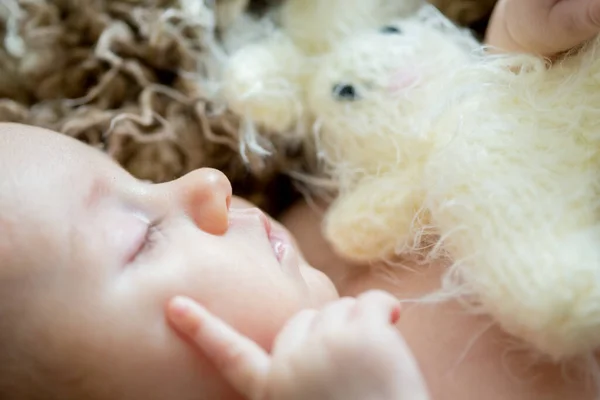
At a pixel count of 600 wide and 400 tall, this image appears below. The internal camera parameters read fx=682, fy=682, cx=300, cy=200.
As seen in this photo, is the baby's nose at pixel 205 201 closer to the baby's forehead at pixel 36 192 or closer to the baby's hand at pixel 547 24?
the baby's forehead at pixel 36 192

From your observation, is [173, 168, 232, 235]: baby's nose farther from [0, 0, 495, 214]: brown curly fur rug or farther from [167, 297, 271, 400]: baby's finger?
[0, 0, 495, 214]: brown curly fur rug

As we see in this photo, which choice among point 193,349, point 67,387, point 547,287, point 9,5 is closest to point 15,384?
point 67,387

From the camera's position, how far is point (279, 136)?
3.13 ft

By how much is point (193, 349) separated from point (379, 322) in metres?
0.16

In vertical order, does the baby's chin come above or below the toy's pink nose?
below

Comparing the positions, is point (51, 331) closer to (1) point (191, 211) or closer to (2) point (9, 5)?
(1) point (191, 211)

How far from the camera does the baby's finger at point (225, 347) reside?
0.55 metres

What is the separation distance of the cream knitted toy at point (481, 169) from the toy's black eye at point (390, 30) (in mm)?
23

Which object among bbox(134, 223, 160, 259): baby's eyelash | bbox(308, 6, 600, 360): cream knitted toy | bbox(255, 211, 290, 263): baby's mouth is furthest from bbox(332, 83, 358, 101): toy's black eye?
bbox(134, 223, 160, 259): baby's eyelash

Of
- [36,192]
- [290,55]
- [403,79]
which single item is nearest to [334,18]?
[290,55]

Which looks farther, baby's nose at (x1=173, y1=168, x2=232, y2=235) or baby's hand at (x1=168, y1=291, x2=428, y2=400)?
baby's nose at (x1=173, y1=168, x2=232, y2=235)

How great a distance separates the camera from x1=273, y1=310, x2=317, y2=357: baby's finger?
56cm

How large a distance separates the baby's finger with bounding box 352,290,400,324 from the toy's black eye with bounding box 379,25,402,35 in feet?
1.47

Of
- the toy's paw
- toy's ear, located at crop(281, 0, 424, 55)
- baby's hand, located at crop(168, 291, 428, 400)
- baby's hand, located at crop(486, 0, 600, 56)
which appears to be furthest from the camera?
toy's ear, located at crop(281, 0, 424, 55)
